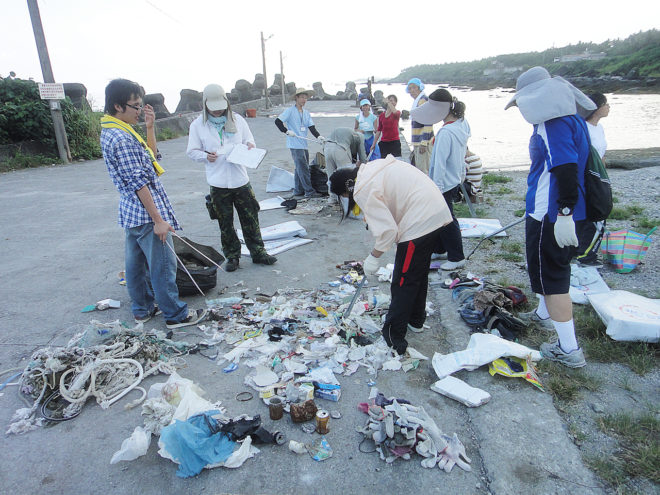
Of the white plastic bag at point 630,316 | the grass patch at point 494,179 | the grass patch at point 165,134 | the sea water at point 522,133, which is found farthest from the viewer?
the grass patch at point 165,134

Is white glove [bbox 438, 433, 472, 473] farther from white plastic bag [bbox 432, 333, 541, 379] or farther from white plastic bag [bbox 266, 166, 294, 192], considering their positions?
white plastic bag [bbox 266, 166, 294, 192]

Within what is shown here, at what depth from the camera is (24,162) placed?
11016 mm

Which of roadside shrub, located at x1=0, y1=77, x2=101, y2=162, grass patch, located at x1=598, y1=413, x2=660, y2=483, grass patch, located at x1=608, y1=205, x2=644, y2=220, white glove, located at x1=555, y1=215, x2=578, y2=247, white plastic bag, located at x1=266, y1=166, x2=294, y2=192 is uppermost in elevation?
roadside shrub, located at x1=0, y1=77, x2=101, y2=162

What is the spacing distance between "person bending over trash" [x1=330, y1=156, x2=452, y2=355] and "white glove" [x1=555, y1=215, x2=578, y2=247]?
0.69 meters

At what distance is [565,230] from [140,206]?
3.09 metres

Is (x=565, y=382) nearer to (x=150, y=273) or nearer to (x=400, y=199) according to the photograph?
(x=400, y=199)

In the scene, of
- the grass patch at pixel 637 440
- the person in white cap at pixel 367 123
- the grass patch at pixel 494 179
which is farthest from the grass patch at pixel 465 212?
the grass patch at pixel 637 440

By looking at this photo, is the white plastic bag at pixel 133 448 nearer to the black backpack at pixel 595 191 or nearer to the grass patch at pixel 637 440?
the grass patch at pixel 637 440

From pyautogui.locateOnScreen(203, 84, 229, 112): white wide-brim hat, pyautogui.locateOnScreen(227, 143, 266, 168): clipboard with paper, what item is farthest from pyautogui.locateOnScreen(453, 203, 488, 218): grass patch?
pyautogui.locateOnScreen(203, 84, 229, 112): white wide-brim hat

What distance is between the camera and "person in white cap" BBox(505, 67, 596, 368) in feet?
8.37

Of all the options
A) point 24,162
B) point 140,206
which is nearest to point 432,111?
point 140,206

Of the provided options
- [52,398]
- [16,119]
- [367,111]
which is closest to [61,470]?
[52,398]

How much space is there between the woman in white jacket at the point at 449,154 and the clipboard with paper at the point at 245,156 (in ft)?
6.37

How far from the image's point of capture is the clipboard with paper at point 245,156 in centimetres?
435
